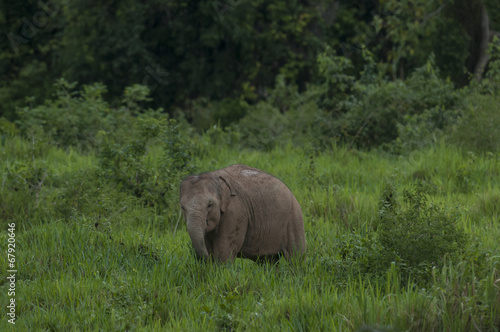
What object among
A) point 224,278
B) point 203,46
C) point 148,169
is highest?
point 224,278

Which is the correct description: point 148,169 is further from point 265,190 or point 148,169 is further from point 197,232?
point 197,232

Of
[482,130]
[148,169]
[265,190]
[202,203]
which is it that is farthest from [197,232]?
[482,130]

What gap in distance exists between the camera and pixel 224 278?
5.58 m

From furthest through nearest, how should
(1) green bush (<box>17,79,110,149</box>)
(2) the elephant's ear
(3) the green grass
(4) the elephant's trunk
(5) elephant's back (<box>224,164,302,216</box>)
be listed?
(1) green bush (<box>17,79,110,149</box>) → (5) elephant's back (<box>224,164,302,216</box>) → (2) the elephant's ear → (4) the elephant's trunk → (3) the green grass

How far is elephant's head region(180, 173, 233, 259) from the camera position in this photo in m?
5.42

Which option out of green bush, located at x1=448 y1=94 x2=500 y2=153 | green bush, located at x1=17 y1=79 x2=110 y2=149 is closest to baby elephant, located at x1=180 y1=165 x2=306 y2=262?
green bush, located at x1=448 y1=94 x2=500 y2=153

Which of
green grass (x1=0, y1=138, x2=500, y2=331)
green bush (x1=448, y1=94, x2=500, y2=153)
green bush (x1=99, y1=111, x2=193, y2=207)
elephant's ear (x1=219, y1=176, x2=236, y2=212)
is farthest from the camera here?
green bush (x1=448, y1=94, x2=500, y2=153)

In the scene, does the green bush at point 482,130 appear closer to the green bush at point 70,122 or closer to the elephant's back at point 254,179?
the elephant's back at point 254,179

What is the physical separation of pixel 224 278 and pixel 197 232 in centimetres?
45

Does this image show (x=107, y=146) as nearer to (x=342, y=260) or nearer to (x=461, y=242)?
(x=342, y=260)

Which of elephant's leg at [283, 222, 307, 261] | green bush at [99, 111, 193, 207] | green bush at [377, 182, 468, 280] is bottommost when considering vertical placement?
green bush at [99, 111, 193, 207]

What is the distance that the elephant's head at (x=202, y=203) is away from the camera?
5422 millimetres

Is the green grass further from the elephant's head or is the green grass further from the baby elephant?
the elephant's head

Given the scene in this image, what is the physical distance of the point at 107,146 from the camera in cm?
882
